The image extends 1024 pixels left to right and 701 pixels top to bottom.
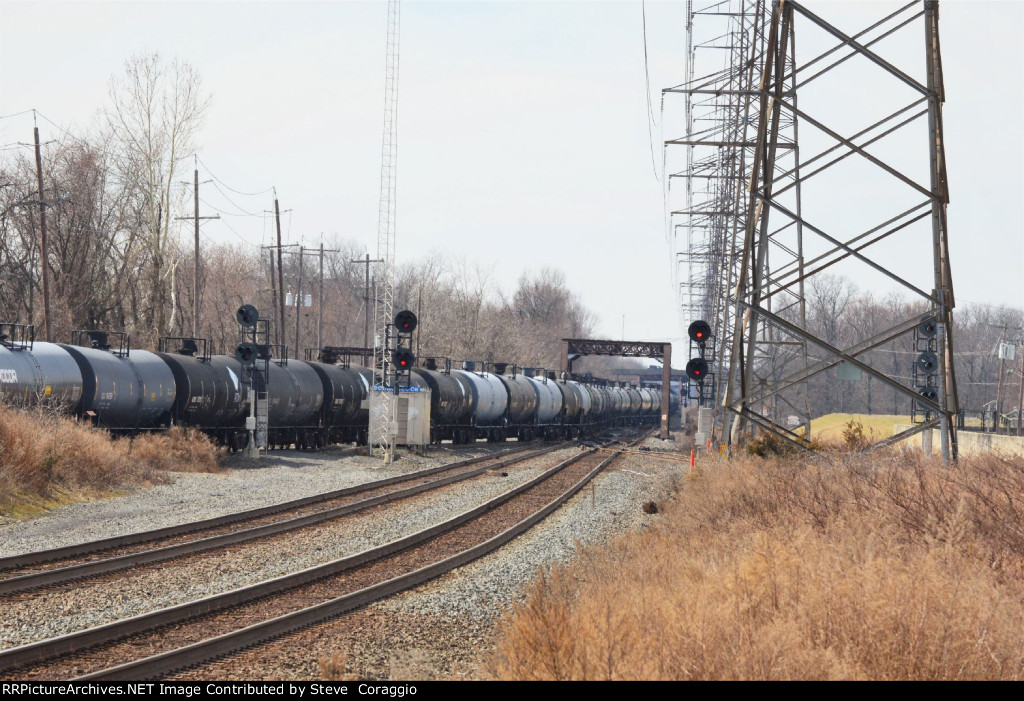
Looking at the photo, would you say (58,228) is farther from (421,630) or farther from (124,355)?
(421,630)

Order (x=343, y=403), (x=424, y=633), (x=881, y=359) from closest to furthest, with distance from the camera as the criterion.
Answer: (x=424, y=633)
(x=343, y=403)
(x=881, y=359)

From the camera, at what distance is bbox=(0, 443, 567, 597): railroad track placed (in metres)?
11.8

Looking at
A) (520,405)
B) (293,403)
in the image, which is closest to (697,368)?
(293,403)

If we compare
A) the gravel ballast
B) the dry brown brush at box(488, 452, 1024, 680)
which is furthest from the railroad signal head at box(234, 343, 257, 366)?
the dry brown brush at box(488, 452, 1024, 680)

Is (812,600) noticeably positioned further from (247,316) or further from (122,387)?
(247,316)

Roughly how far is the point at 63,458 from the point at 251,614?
11660 mm

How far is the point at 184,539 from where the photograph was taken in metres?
14.8

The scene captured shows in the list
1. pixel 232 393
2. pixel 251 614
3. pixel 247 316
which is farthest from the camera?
pixel 247 316

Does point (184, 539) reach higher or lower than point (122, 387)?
lower

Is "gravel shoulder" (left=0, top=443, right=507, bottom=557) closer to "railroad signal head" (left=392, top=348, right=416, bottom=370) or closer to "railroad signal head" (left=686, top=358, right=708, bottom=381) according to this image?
"railroad signal head" (left=392, top=348, right=416, bottom=370)

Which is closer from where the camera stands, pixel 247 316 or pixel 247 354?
pixel 247 354

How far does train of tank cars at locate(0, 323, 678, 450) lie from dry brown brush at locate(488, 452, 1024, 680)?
54.6 ft

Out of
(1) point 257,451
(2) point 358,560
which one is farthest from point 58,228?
(2) point 358,560
